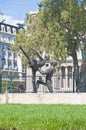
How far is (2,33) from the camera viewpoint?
12375 centimetres

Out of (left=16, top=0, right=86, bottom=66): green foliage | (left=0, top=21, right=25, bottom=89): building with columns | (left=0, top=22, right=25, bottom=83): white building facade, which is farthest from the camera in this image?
(left=0, top=22, right=25, bottom=83): white building facade

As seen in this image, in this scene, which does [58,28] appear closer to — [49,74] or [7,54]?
[49,74]

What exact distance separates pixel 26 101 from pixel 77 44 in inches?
836

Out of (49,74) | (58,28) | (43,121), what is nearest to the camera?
(43,121)

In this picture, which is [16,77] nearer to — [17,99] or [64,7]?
[17,99]

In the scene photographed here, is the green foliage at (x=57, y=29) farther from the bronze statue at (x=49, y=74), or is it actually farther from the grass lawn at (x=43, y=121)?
the grass lawn at (x=43, y=121)

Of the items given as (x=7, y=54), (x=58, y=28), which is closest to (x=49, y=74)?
(x=58, y=28)

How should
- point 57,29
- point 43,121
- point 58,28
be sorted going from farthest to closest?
point 57,29 → point 58,28 → point 43,121

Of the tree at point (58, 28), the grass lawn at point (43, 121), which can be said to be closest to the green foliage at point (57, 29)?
the tree at point (58, 28)

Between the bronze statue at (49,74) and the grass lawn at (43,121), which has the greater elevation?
the bronze statue at (49,74)

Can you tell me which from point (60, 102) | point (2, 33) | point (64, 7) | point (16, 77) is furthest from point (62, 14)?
point (2, 33)

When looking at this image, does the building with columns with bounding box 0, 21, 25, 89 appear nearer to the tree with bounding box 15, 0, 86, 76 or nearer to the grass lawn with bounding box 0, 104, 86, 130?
the tree with bounding box 15, 0, 86, 76

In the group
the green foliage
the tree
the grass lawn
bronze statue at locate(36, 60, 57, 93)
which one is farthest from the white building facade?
the grass lawn

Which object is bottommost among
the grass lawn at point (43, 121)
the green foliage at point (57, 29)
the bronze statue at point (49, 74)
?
the grass lawn at point (43, 121)
